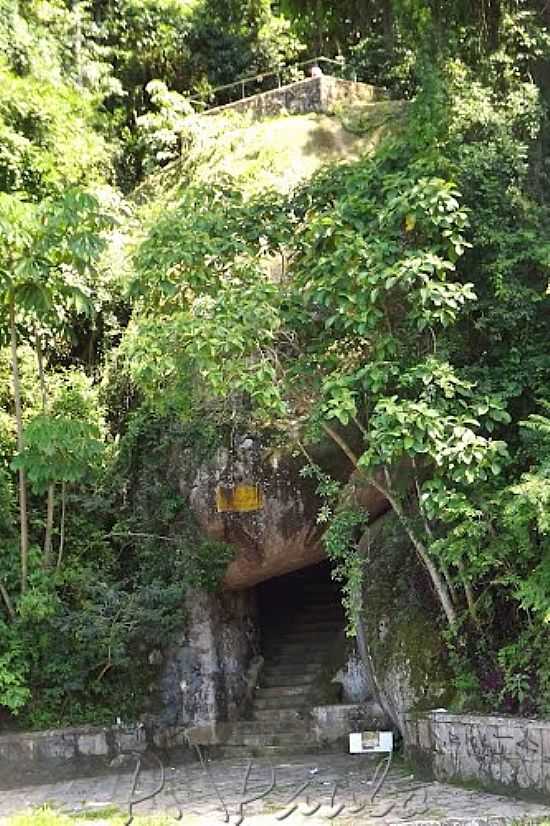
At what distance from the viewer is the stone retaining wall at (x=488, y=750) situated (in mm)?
7422

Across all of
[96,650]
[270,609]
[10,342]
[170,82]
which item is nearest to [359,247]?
[10,342]

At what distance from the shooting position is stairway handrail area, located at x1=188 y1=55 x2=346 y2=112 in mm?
16422

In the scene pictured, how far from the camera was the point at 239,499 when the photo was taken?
36.0 feet

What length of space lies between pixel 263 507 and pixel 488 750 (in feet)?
13.1

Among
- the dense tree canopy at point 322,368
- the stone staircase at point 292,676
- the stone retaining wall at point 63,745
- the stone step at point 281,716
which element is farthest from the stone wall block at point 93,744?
the stone step at point 281,716

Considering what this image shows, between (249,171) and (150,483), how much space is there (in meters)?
4.71

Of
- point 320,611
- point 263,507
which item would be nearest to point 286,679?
point 320,611

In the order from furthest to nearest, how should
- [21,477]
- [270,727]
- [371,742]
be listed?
[270,727] → [21,477] → [371,742]

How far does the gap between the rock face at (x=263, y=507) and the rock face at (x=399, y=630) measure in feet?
2.61

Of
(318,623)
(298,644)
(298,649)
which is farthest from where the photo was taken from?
(318,623)

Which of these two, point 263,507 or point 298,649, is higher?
point 263,507

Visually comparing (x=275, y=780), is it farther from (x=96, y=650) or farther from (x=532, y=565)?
(x=532, y=565)

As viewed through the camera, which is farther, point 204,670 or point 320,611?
point 320,611

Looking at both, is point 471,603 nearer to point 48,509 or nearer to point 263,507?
point 263,507
